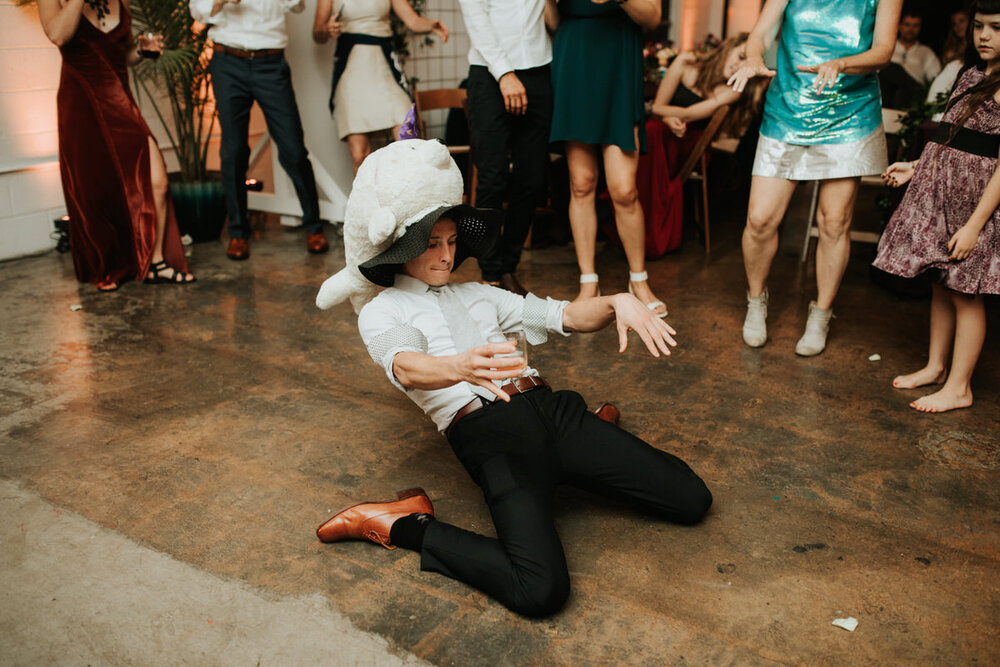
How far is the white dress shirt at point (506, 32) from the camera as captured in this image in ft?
11.5

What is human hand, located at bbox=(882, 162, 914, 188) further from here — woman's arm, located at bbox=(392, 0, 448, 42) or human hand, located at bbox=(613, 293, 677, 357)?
woman's arm, located at bbox=(392, 0, 448, 42)

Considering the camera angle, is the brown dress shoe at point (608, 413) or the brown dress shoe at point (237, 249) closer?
the brown dress shoe at point (608, 413)

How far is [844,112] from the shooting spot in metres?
3.05

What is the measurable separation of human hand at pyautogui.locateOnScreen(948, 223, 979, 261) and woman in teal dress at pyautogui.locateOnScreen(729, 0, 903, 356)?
1.68ft

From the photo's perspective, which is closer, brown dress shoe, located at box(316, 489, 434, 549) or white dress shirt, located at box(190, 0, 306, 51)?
brown dress shoe, located at box(316, 489, 434, 549)

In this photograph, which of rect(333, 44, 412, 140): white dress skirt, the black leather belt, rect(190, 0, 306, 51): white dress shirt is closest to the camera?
the black leather belt

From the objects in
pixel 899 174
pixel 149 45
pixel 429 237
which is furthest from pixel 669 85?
pixel 429 237

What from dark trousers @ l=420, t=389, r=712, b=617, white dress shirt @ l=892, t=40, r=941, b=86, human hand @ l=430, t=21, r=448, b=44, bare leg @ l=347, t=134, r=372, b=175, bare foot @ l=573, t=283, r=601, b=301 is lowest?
bare foot @ l=573, t=283, r=601, b=301

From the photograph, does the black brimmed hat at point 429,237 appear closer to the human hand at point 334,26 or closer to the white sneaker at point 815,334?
the white sneaker at point 815,334

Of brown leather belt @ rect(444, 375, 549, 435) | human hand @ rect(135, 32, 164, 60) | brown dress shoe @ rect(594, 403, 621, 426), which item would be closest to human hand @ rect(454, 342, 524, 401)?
brown leather belt @ rect(444, 375, 549, 435)

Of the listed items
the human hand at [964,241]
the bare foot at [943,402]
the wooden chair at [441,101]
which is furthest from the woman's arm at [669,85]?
the bare foot at [943,402]

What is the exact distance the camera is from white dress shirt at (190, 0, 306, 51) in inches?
172

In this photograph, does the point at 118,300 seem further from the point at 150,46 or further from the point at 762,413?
the point at 762,413

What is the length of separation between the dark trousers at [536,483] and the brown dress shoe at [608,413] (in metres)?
0.40
